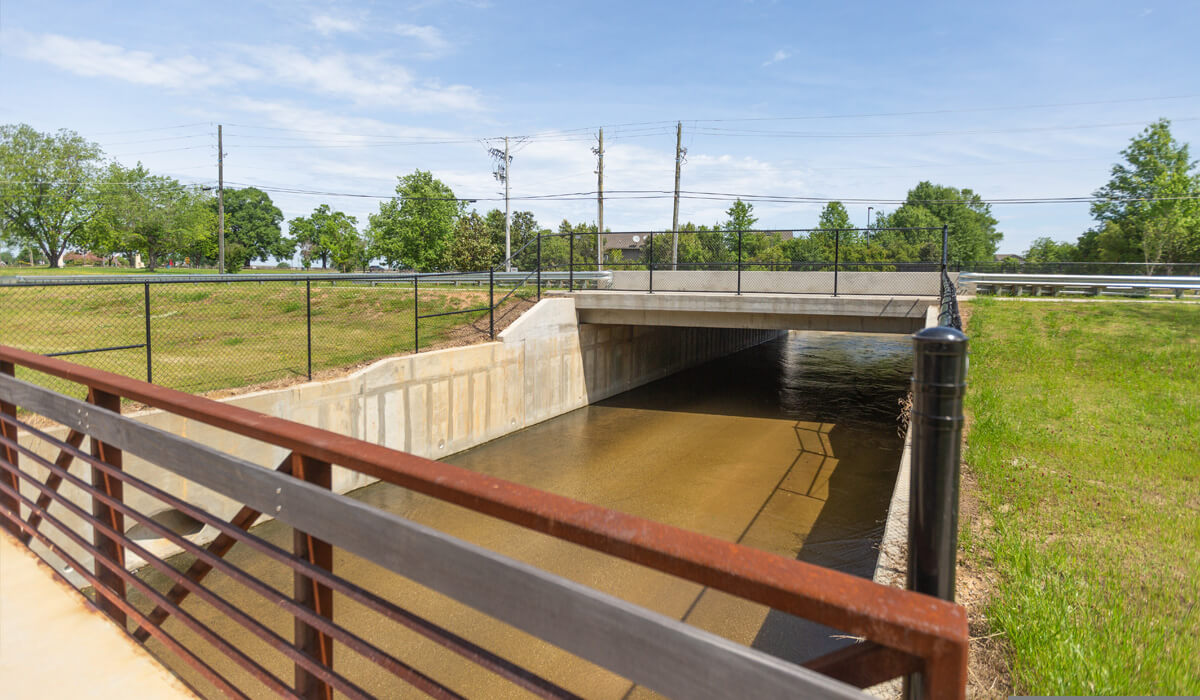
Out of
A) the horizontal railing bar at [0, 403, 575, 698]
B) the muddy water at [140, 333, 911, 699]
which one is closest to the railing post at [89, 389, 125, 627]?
the horizontal railing bar at [0, 403, 575, 698]

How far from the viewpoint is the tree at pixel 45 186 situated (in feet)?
142

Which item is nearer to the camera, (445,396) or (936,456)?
(936,456)

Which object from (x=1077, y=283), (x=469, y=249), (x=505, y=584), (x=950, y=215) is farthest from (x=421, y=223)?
(x=950, y=215)

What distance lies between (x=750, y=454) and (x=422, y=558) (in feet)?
45.2

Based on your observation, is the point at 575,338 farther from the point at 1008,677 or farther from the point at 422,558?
the point at 422,558

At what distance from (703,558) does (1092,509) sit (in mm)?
5894

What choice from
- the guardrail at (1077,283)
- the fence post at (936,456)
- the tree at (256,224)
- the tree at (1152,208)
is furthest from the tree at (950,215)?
the tree at (256,224)

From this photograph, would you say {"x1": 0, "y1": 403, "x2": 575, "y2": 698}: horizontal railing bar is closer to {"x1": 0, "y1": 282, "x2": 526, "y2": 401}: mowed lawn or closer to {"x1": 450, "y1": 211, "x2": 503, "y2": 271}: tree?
{"x1": 0, "y1": 282, "x2": 526, "y2": 401}: mowed lawn

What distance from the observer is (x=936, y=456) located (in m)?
1.97

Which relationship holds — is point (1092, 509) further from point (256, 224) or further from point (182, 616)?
point (256, 224)

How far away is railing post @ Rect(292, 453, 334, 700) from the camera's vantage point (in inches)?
78.5

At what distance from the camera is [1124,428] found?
7941 mm

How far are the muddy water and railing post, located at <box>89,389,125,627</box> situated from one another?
3752 mm

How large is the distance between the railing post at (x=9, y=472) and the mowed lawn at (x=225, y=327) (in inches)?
289
